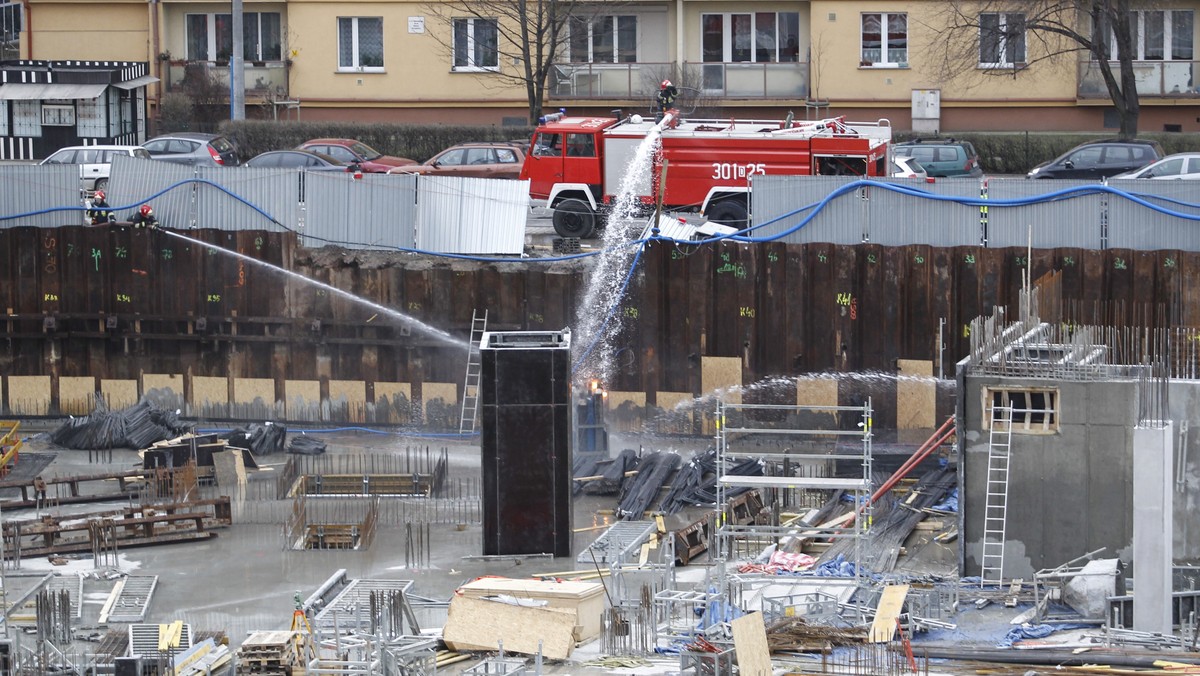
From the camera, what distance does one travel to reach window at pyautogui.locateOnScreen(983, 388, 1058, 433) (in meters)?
19.8

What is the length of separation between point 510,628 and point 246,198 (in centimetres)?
1416

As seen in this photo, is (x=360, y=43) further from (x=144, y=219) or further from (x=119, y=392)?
(x=119, y=392)

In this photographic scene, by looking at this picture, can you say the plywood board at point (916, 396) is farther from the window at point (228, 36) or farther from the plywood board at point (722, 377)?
the window at point (228, 36)

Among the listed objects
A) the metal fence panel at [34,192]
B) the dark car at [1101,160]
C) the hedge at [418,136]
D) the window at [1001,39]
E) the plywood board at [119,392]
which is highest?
the window at [1001,39]

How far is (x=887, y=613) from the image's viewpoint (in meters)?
17.6

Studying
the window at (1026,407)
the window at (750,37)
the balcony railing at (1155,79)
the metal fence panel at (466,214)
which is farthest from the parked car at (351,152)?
the window at (1026,407)

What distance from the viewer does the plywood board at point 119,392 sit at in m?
28.9

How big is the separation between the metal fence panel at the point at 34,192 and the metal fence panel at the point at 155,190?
66 centimetres

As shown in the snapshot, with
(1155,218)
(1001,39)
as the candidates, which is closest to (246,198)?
(1155,218)

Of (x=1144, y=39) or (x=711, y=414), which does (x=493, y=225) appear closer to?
(x=711, y=414)

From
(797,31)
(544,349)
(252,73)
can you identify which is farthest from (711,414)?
(252,73)

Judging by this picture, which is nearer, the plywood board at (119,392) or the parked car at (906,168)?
the plywood board at (119,392)

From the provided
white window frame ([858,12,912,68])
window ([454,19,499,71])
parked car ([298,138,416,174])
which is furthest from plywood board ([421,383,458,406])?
white window frame ([858,12,912,68])

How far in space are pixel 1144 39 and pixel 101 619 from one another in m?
36.1
